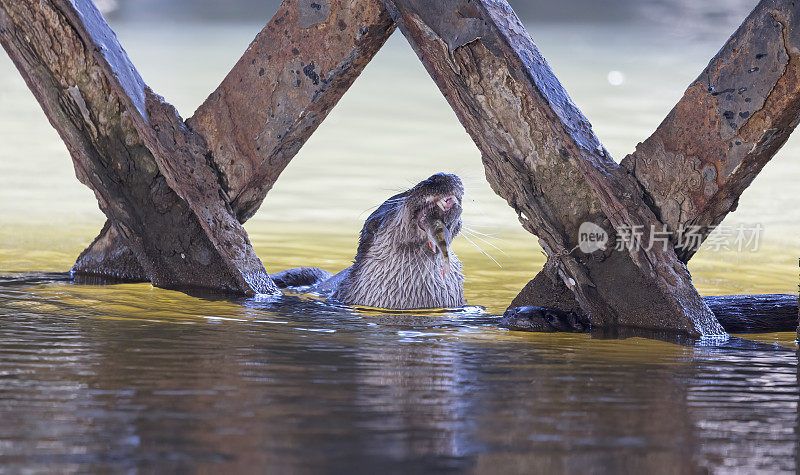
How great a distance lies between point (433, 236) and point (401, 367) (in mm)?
2069

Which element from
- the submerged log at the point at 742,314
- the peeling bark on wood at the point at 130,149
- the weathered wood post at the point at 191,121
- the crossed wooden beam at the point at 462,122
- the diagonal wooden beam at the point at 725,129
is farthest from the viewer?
the peeling bark on wood at the point at 130,149

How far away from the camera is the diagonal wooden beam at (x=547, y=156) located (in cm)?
403

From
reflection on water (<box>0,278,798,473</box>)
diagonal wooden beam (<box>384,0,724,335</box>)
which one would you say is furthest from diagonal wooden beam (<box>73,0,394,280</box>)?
reflection on water (<box>0,278,798,473</box>)

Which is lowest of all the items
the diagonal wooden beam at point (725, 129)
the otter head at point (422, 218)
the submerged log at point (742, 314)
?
the submerged log at point (742, 314)

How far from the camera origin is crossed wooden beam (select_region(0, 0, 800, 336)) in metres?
4.00

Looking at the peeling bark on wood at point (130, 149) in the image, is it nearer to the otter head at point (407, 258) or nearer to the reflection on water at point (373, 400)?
the otter head at point (407, 258)

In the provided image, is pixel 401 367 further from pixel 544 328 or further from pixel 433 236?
pixel 433 236

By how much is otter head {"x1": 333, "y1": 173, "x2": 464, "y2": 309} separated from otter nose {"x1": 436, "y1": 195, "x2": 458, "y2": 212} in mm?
28

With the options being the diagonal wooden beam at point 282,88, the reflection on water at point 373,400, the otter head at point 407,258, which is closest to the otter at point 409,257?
the otter head at point 407,258

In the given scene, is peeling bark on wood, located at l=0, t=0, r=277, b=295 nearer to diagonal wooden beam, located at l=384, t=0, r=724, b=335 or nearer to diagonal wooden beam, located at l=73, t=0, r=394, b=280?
diagonal wooden beam, located at l=73, t=0, r=394, b=280

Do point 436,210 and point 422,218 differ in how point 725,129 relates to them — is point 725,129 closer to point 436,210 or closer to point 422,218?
point 436,210

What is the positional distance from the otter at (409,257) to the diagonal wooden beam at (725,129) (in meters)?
1.16

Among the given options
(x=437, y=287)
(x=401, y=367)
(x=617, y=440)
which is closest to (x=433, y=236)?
(x=437, y=287)

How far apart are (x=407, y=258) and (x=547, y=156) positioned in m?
1.33
